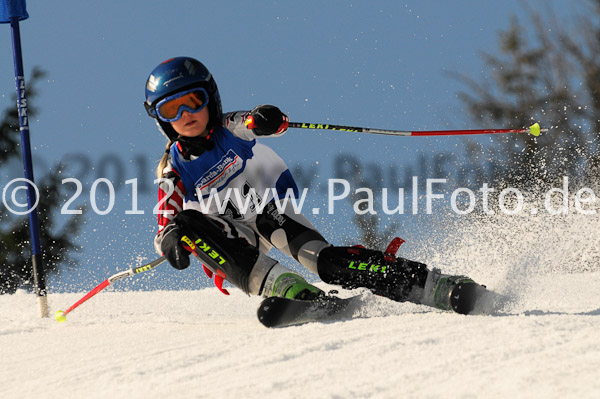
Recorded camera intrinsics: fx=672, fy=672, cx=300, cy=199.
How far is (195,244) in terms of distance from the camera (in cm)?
355

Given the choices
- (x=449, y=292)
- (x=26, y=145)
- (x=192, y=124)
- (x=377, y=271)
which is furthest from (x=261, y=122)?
(x=26, y=145)

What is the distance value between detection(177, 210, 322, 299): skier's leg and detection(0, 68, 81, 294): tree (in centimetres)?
1052

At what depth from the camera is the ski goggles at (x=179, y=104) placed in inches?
146

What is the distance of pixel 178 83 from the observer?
144 inches

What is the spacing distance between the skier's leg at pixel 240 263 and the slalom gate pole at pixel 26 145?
1870 millimetres

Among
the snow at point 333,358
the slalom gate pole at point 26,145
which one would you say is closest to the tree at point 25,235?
the slalom gate pole at point 26,145

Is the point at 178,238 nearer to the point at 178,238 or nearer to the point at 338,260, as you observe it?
the point at 178,238

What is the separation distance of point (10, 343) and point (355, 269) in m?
2.04

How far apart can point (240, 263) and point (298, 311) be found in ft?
1.39

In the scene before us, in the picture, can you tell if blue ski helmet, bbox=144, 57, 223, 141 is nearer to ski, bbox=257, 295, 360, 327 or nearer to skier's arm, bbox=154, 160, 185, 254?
skier's arm, bbox=154, 160, 185, 254

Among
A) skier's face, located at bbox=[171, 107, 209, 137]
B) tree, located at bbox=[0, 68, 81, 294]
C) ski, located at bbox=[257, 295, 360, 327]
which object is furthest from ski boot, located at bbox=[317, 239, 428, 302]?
tree, located at bbox=[0, 68, 81, 294]

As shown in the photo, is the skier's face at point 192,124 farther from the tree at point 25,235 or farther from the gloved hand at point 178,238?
the tree at point 25,235

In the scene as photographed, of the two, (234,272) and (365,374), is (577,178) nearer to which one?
(234,272)

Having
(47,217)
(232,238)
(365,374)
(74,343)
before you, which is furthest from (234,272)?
(47,217)
